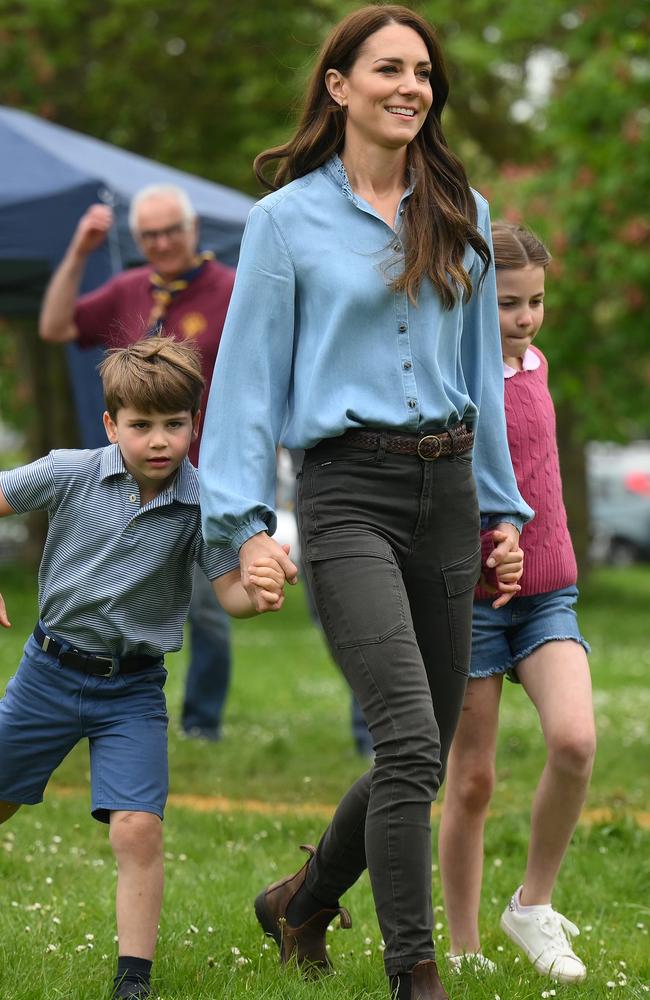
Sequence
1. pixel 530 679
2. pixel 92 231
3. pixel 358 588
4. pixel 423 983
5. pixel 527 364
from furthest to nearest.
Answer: pixel 92 231 < pixel 527 364 < pixel 530 679 < pixel 358 588 < pixel 423 983

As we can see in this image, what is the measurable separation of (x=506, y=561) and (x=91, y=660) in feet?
3.28

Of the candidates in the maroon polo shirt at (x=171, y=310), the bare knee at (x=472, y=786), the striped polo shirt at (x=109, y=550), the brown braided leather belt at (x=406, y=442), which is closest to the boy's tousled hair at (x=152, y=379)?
the striped polo shirt at (x=109, y=550)

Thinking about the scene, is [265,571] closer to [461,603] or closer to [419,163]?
[461,603]

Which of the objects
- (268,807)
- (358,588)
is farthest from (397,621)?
(268,807)

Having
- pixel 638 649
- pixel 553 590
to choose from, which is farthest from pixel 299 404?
pixel 638 649

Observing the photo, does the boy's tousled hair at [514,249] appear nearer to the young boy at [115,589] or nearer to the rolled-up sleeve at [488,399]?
the rolled-up sleeve at [488,399]

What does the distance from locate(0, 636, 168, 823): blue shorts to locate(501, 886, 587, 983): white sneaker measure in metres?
1.01

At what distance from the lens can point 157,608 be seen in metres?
3.63

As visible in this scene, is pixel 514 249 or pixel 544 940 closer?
pixel 544 940

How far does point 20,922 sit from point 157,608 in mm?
1103

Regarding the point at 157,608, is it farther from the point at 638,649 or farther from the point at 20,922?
the point at 638,649

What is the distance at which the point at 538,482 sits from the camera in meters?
3.91

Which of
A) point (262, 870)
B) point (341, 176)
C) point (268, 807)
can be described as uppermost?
point (341, 176)

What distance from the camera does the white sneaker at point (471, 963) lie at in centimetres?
366
